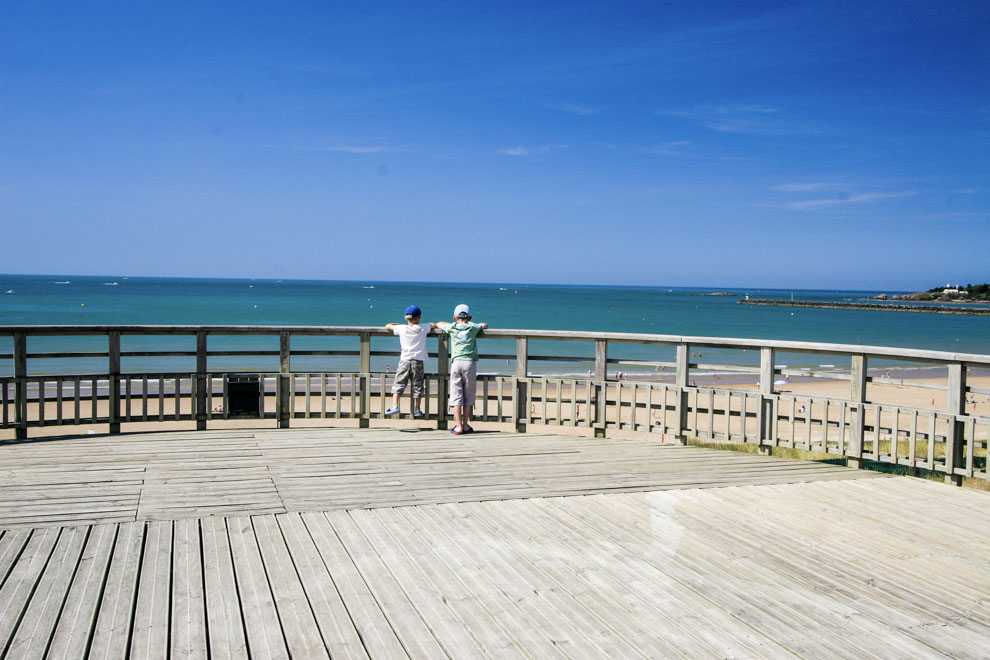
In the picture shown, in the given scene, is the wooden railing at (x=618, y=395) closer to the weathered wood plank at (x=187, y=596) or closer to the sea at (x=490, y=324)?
the weathered wood plank at (x=187, y=596)

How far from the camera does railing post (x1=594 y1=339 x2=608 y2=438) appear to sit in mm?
7477

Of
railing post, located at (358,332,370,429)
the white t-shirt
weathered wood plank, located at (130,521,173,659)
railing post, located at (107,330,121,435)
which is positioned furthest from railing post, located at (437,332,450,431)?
weathered wood plank, located at (130,521,173,659)

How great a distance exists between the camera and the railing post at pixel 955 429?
5.79 meters

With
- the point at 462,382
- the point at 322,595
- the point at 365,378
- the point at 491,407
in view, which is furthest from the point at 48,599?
the point at 491,407

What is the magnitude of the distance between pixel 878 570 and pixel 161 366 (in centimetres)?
2659

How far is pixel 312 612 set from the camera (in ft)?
10.3

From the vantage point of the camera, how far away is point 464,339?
745 cm

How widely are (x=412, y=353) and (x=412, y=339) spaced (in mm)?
149

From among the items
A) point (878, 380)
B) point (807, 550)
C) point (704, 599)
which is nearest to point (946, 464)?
point (878, 380)

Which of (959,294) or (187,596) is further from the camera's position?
(959,294)

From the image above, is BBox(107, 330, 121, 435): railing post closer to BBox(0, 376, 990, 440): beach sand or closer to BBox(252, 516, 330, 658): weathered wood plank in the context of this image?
BBox(0, 376, 990, 440): beach sand

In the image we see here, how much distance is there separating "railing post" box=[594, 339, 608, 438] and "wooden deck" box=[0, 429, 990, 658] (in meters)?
1.27

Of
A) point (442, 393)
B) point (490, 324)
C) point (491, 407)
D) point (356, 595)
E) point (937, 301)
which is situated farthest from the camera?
point (937, 301)

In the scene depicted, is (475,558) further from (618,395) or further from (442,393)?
(442,393)
